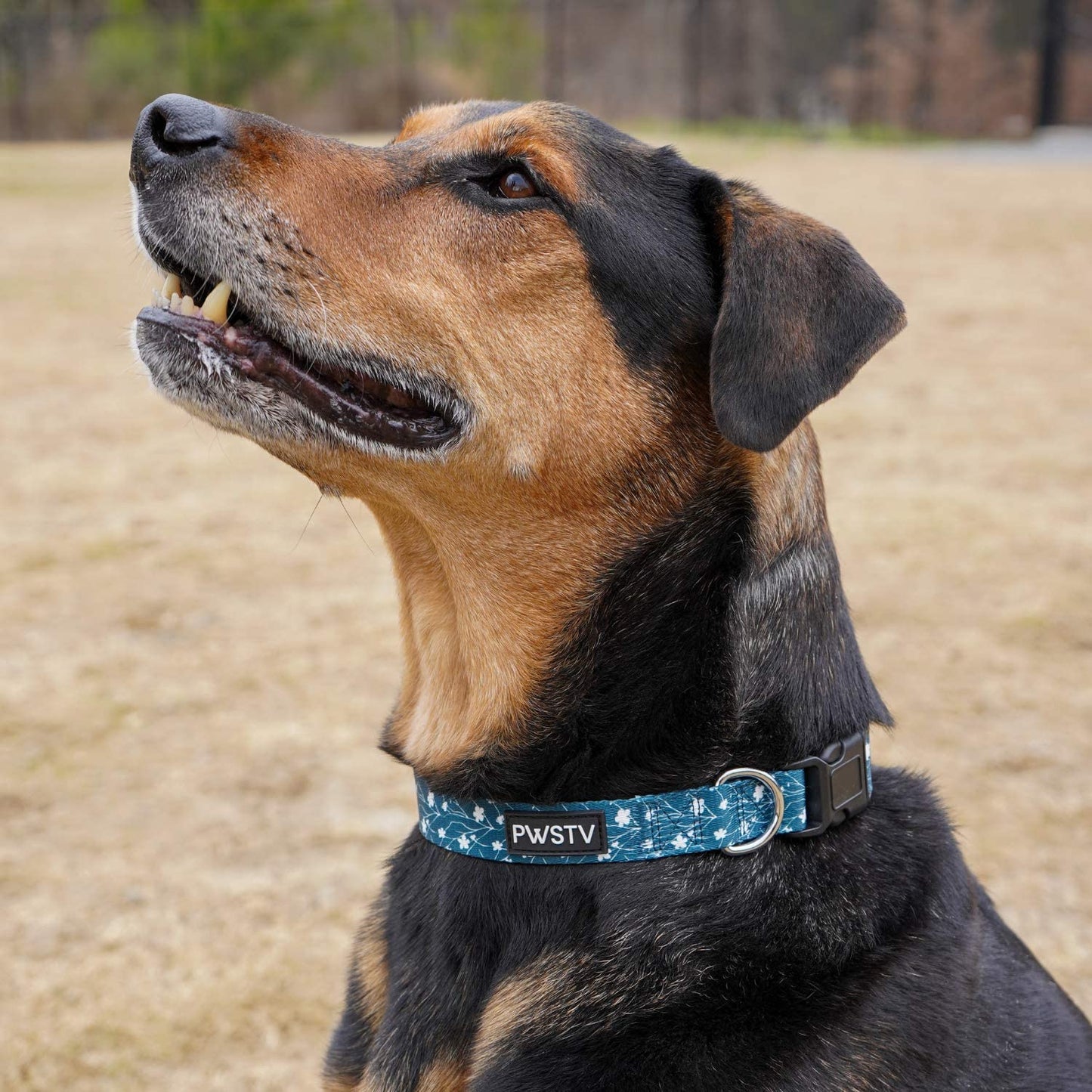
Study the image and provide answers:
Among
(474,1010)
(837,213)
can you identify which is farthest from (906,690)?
(837,213)

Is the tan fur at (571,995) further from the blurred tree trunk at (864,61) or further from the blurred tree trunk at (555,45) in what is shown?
the blurred tree trunk at (555,45)

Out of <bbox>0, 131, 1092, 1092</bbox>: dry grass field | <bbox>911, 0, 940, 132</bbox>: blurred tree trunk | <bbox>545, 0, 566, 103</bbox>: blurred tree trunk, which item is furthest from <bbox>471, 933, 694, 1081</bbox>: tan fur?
<bbox>545, 0, 566, 103</bbox>: blurred tree trunk

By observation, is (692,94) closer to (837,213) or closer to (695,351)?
(837,213)

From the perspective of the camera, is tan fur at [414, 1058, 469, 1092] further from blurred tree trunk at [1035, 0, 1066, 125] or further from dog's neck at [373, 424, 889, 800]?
blurred tree trunk at [1035, 0, 1066, 125]

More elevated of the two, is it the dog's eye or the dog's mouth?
the dog's eye

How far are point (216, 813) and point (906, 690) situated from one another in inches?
128

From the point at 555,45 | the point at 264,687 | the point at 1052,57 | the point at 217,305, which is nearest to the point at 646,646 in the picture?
the point at 217,305

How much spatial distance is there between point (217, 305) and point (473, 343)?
642mm

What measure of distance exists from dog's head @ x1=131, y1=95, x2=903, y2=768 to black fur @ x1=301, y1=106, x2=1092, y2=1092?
0.02 m

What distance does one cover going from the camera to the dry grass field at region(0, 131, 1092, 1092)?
171 inches

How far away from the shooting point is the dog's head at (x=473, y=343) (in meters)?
3.12

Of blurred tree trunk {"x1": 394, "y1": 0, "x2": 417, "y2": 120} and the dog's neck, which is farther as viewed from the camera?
blurred tree trunk {"x1": 394, "y1": 0, "x2": 417, "y2": 120}

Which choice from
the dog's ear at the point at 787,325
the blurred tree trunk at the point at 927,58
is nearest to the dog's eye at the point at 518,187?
the dog's ear at the point at 787,325

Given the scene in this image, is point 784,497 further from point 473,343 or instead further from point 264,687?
point 264,687
